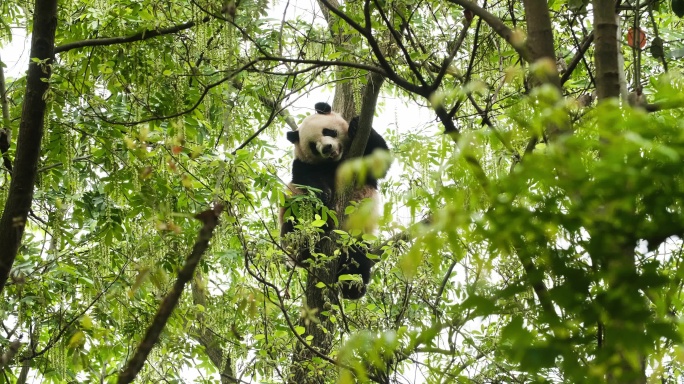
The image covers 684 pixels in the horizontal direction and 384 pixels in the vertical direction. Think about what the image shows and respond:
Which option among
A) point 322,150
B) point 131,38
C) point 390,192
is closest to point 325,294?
point 390,192

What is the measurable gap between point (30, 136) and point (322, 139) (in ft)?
13.4

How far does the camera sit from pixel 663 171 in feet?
4.31

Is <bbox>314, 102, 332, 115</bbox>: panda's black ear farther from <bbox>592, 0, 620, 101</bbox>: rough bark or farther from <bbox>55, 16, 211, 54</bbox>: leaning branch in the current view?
<bbox>592, 0, 620, 101</bbox>: rough bark

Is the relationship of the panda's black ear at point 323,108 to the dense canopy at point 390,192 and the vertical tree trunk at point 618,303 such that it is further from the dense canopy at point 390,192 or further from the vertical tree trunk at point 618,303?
the vertical tree trunk at point 618,303

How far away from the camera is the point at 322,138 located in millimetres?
7488

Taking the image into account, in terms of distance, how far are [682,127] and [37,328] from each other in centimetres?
419

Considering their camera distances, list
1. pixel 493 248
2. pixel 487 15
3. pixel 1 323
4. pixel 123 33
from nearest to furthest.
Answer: pixel 493 248, pixel 487 15, pixel 123 33, pixel 1 323

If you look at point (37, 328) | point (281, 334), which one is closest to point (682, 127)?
point (281, 334)

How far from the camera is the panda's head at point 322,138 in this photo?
743 cm

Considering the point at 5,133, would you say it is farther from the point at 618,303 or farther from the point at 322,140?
the point at 618,303

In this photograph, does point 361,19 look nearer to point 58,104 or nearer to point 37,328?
point 58,104

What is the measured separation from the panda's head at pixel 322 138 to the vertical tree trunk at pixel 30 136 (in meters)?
3.63

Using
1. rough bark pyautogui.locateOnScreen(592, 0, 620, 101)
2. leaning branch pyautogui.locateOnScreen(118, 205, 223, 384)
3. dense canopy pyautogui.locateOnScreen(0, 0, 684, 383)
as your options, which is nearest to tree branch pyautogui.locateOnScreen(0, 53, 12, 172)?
dense canopy pyautogui.locateOnScreen(0, 0, 684, 383)

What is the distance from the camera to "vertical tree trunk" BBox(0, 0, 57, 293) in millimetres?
3514
